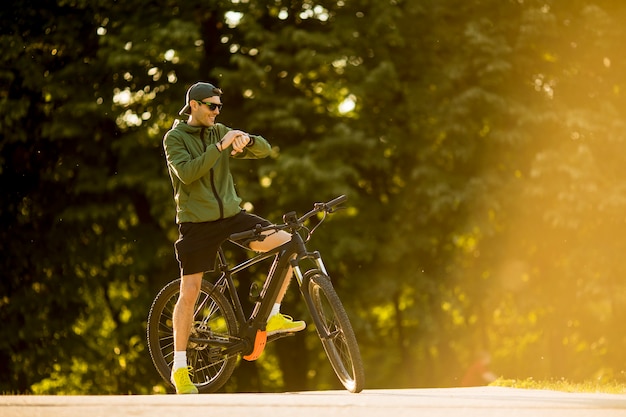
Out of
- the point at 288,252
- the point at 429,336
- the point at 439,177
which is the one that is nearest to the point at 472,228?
the point at 439,177

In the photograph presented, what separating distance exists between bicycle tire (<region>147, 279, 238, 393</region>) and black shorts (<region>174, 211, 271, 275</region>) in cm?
29

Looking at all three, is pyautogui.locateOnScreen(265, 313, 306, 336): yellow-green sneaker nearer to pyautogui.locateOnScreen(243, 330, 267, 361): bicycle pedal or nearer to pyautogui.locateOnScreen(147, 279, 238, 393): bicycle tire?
pyautogui.locateOnScreen(243, 330, 267, 361): bicycle pedal

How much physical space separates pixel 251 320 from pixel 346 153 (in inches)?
378

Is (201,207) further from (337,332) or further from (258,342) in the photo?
(337,332)

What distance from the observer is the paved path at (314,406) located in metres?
5.20

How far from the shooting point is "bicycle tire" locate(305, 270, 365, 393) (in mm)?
6285

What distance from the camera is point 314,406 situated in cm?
547

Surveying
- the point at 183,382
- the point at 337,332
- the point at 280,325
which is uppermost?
the point at 337,332

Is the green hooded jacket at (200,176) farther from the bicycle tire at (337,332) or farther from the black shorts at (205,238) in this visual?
the bicycle tire at (337,332)

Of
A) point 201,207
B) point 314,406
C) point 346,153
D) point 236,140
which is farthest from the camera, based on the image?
point 346,153

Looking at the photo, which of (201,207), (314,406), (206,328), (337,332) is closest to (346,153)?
(206,328)

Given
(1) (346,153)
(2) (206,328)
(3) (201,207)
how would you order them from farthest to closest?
(1) (346,153) < (2) (206,328) < (3) (201,207)

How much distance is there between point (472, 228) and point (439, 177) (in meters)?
0.89

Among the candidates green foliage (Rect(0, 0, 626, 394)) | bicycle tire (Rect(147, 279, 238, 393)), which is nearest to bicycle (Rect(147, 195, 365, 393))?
bicycle tire (Rect(147, 279, 238, 393))
